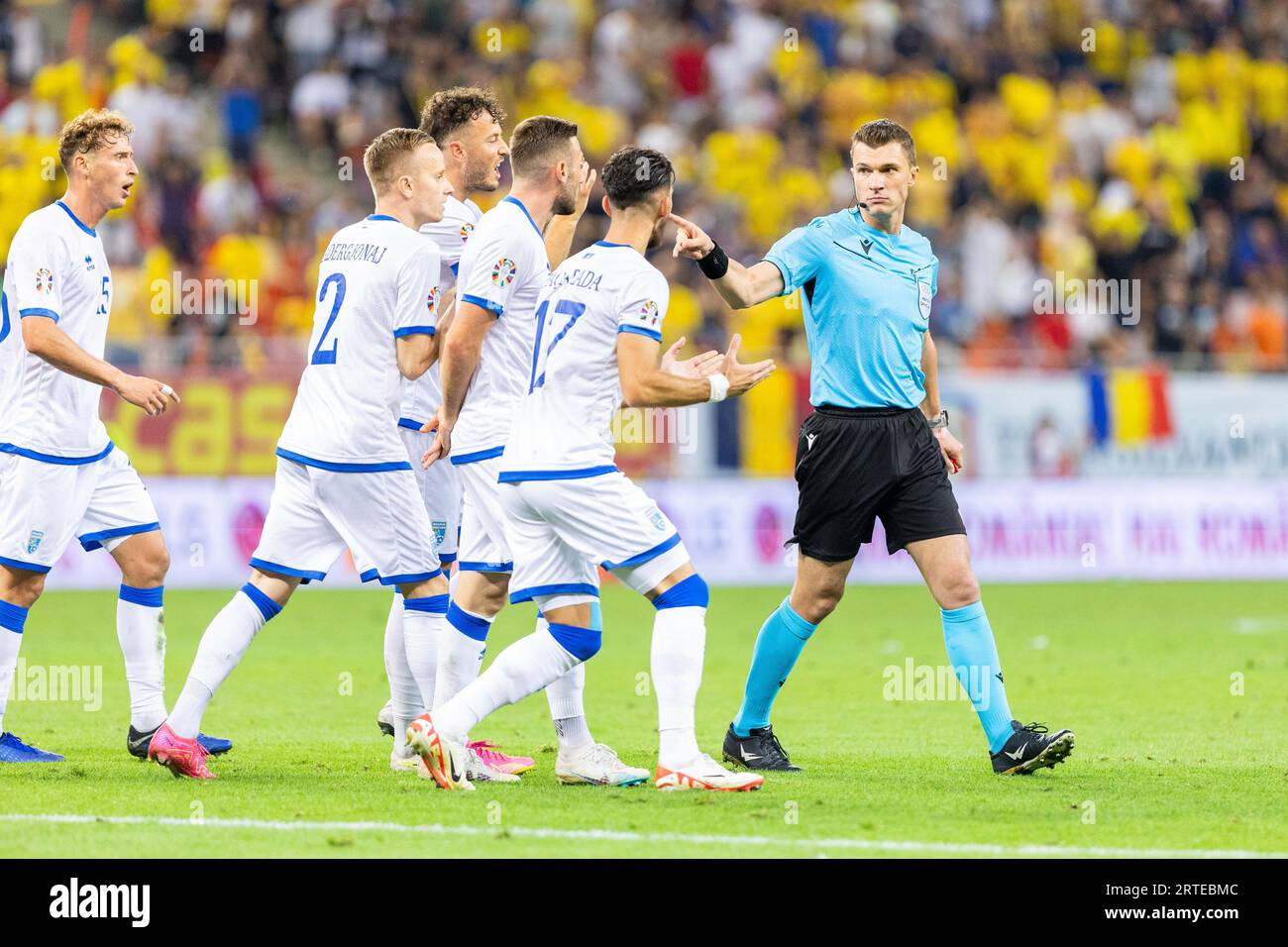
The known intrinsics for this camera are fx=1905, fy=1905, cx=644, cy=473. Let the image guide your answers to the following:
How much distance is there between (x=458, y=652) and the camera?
8305 millimetres

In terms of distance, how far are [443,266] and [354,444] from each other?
1442mm

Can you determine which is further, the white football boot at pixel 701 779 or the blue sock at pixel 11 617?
the blue sock at pixel 11 617

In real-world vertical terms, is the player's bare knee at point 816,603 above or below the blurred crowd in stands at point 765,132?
below

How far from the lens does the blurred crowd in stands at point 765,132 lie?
20.4 m

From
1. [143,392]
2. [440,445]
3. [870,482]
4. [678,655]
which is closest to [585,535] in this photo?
[678,655]

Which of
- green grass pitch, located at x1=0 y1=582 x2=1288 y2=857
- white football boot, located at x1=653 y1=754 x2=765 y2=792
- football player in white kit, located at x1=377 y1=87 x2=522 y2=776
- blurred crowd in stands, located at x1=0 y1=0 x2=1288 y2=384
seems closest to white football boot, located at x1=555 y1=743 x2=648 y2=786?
green grass pitch, located at x1=0 y1=582 x2=1288 y2=857

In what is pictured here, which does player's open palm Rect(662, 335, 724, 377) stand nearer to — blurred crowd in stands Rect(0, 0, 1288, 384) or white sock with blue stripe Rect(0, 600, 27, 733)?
white sock with blue stripe Rect(0, 600, 27, 733)

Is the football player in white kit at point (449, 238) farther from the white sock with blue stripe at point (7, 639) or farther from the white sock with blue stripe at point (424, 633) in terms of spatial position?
the white sock with blue stripe at point (7, 639)

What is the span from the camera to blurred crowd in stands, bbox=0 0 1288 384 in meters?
20.4

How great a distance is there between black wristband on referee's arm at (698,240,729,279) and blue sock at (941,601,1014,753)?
1.80 m

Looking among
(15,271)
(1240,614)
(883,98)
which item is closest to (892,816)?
(15,271)

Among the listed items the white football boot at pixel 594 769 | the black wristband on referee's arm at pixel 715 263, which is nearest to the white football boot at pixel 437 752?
the white football boot at pixel 594 769

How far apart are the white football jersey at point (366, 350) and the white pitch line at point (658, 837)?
1793 millimetres
